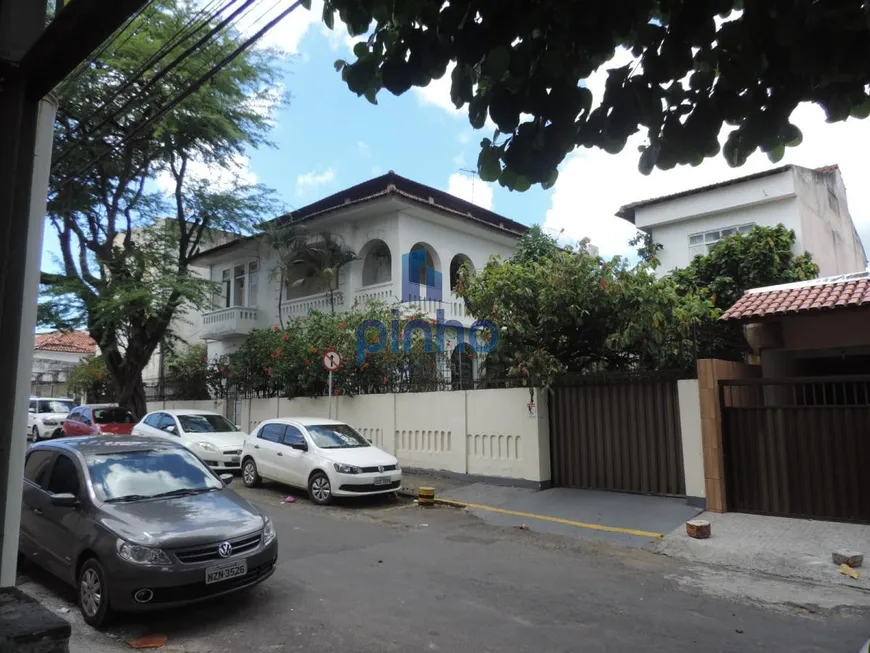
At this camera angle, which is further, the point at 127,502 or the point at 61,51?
the point at 127,502

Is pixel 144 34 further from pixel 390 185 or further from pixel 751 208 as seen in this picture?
pixel 751 208

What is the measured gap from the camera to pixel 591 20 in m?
2.94

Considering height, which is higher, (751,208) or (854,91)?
(751,208)

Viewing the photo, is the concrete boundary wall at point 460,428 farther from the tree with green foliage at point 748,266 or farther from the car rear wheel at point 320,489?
the tree with green foliage at point 748,266

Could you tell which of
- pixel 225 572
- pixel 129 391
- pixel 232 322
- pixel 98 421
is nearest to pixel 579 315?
pixel 225 572

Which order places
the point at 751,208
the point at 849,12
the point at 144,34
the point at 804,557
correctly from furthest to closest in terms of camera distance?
the point at 751,208, the point at 144,34, the point at 804,557, the point at 849,12

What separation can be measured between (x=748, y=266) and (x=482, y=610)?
1365 cm

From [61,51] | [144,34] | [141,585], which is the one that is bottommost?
[141,585]

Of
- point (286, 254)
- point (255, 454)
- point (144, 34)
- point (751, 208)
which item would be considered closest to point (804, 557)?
point (255, 454)

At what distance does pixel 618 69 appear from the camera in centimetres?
325

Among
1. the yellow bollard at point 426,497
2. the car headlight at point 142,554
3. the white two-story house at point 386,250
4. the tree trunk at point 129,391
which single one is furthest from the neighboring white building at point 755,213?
the tree trunk at point 129,391

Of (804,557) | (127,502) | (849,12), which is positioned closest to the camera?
(849,12)

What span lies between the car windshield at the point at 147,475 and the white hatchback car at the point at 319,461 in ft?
13.1

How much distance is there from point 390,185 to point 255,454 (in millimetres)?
8903
